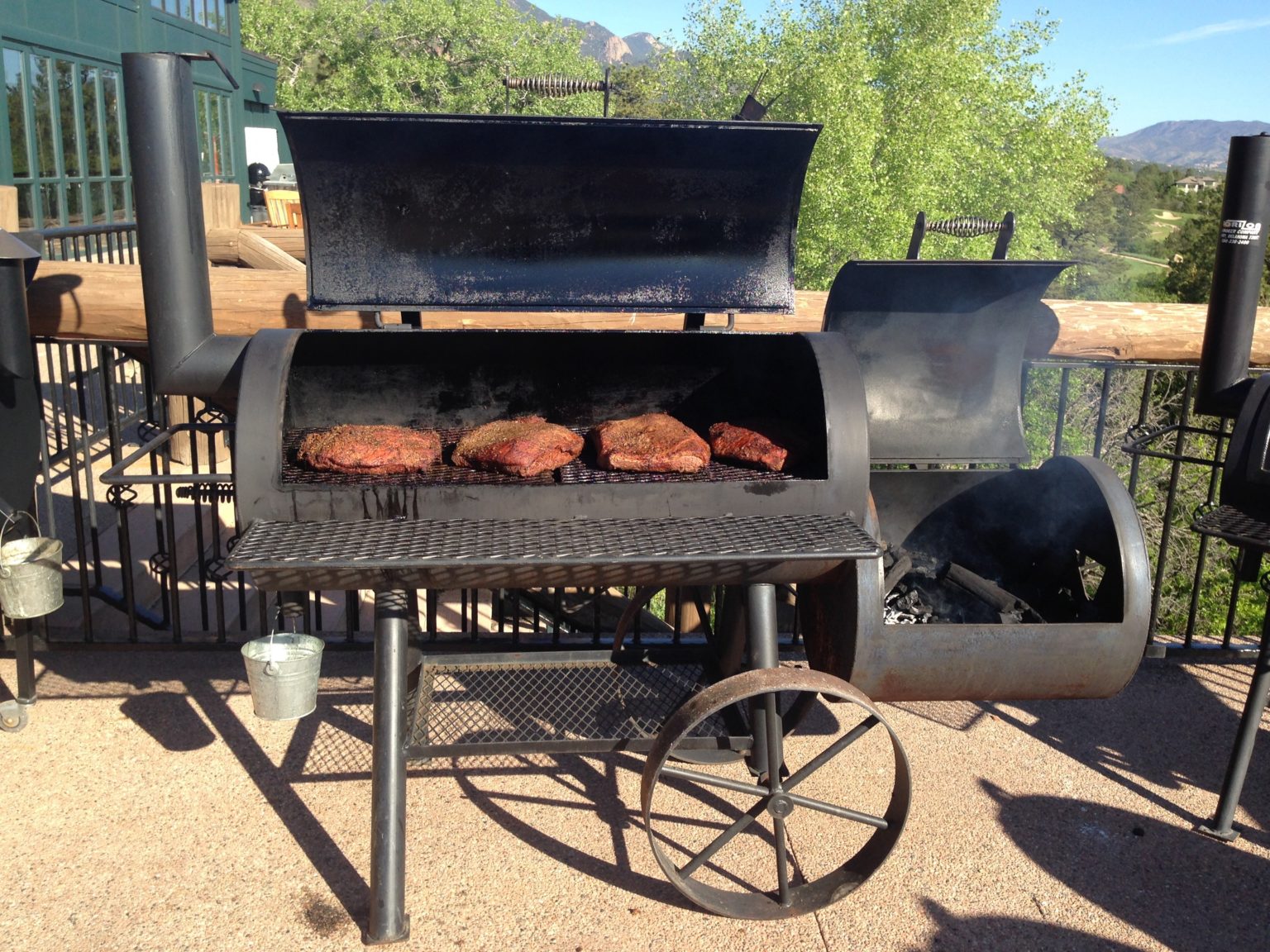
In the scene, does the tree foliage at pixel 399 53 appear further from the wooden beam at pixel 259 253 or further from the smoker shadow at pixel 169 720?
the smoker shadow at pixel 169 720

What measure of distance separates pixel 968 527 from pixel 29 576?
131 inches

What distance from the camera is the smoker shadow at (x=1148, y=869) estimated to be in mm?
2615

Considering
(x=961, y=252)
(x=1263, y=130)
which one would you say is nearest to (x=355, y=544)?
(x=1263, y=130)

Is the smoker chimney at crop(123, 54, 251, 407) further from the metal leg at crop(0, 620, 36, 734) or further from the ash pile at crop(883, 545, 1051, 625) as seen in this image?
the ash pile at crop(883, 545, 1051, 625)

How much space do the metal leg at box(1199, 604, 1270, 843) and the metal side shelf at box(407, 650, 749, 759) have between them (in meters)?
1.52

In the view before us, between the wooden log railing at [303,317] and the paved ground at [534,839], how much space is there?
56.0 inches

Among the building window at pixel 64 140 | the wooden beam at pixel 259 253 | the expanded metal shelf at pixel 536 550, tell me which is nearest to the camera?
the expanded metal shelf at pixel 536 550

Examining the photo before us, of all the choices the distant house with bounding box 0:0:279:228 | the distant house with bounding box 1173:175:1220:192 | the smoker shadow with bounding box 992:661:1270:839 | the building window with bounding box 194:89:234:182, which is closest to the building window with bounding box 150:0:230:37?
the distant house with bounding box 0:0:279:228

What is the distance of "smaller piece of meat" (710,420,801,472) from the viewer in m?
2.83

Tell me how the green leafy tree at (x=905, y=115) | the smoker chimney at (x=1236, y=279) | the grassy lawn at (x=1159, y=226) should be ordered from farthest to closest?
the grassy lawn at (x=1159, y=226) < the green leafy tree at (x=905, y=115) < the smoker chimney at (x=1236, y=279)

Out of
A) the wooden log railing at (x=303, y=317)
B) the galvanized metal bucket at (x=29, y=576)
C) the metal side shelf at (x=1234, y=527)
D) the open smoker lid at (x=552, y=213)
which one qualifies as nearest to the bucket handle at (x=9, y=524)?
the galvanized metal bucket at (x=29, y=576)

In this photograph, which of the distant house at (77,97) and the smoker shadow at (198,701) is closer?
the smoker shadow at (198,701)

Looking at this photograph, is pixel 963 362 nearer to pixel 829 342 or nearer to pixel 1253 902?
pixel 829 342

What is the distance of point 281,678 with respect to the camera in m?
2.75
